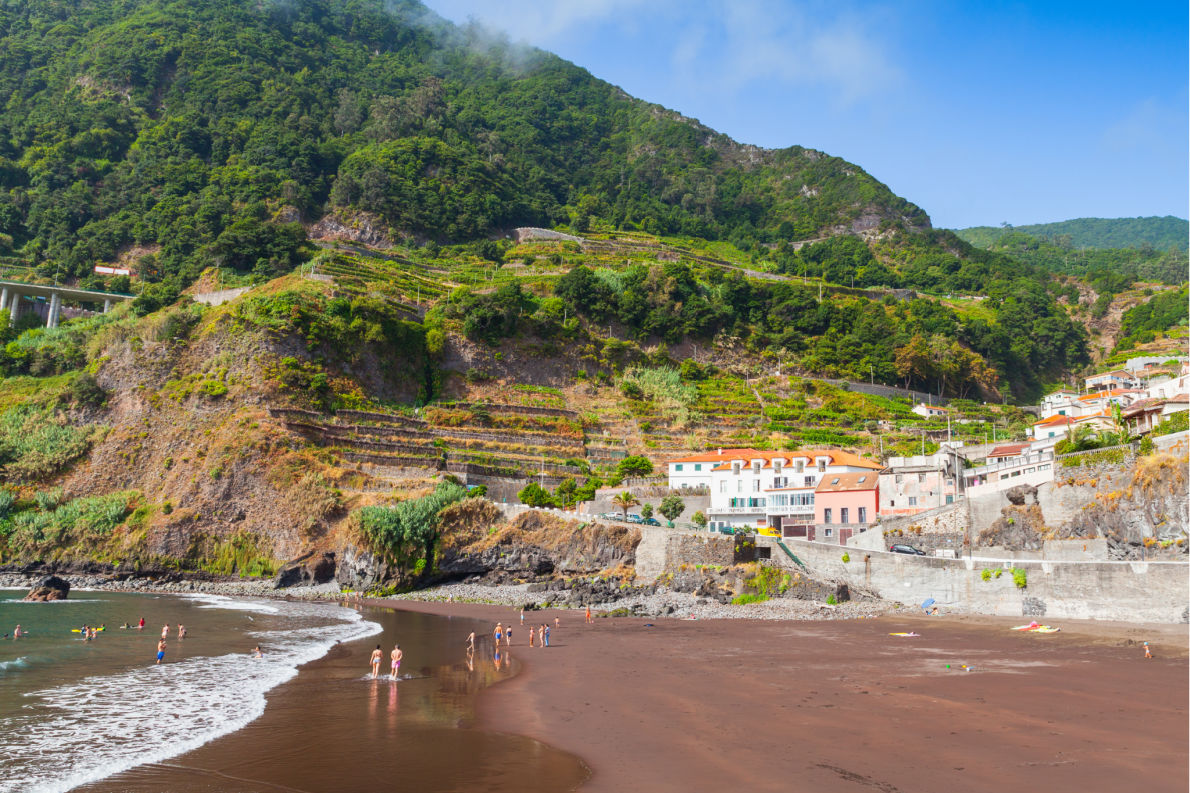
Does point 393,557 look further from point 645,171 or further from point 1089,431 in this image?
point 645,171

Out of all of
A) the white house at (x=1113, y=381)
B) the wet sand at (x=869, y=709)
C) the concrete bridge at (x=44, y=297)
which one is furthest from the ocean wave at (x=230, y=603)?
the white house at (x=1113, y=381)

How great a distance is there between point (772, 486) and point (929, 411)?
1183 inches

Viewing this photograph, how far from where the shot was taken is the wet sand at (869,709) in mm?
12695

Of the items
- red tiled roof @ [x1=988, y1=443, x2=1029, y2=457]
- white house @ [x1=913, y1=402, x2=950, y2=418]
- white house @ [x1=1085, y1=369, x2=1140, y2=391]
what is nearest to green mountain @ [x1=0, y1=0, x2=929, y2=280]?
white house @ [x1=1085, y1=369, x2=1140, y2=391]

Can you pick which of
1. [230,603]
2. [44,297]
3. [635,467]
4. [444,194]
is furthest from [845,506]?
[44,297]

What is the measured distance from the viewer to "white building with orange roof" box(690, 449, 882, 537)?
4709 centimetres

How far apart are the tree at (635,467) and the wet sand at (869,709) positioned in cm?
2850

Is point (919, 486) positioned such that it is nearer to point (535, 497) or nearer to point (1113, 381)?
point (535, 497)

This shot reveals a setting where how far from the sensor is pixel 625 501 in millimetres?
49125

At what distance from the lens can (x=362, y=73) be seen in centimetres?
13650

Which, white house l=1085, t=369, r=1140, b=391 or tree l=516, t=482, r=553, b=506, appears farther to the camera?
white house l=1085, t=369, r=1140, b=391

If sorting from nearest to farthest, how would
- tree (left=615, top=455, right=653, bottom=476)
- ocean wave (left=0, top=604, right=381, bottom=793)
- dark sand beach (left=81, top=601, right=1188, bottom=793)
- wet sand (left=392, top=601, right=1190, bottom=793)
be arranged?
1. wet sand (left=392, top=601, right=1190, bottom=793)
2. dark sand beach (left=81, top=601, right=1188, bottom=793)
3. ocean wave (left=0, top=604, right=381, bottom=793)
4. tree (left=615, top=455, right=653, bottom=476)

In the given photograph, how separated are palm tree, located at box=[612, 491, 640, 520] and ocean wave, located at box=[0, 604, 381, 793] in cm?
2520

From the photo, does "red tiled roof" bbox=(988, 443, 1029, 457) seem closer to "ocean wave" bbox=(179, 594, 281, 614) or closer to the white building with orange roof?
the white building with orange roof
